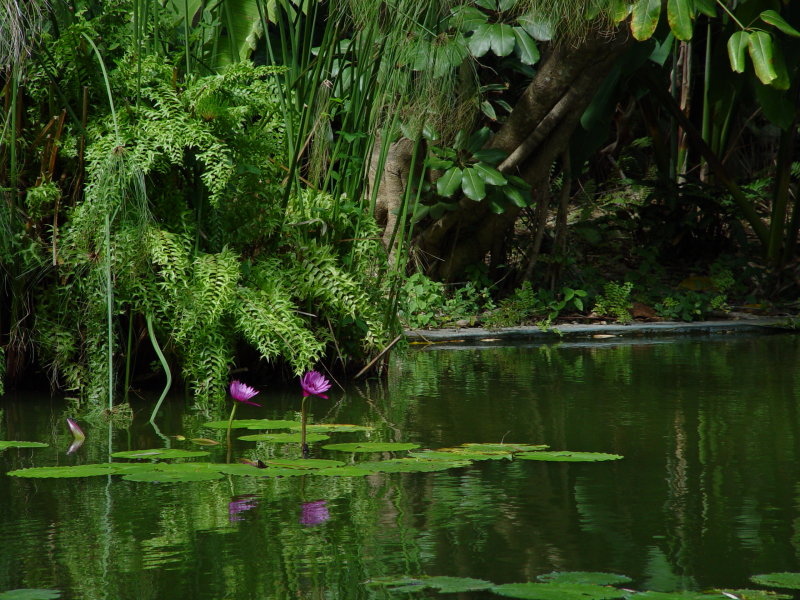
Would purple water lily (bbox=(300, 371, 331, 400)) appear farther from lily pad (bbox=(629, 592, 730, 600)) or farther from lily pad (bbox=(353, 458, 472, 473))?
lily pad (bbox=(629, 592, 730, 600))

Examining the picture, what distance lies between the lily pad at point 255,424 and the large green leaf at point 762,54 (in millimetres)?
2831

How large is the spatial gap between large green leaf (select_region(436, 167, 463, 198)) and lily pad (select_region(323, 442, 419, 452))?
3.38 metres

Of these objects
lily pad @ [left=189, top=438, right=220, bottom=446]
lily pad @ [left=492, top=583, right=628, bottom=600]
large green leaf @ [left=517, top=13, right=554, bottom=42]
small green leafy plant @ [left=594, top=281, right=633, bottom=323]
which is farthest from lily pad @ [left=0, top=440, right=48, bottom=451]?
small green leafy plant @ [left=594, top=281, right=633, bottom=323]

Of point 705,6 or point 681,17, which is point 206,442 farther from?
point 705,6

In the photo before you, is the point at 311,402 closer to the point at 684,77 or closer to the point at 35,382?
the point at 35,382

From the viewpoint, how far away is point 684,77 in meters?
8.25

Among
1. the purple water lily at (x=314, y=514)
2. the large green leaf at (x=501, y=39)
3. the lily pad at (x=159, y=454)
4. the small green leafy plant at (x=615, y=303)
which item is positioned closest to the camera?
the purple water lily at (x=314, y=514)

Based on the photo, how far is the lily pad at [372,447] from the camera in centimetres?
253

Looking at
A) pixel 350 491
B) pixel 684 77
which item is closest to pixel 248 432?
pixel 350 491

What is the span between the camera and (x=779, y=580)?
60.4 inches

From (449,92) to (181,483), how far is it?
1.83 metres

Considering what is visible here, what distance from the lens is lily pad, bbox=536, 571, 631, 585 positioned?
1.51m

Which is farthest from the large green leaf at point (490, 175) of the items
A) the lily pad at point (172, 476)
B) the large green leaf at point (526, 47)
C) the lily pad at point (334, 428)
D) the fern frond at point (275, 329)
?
the lily pad at point (172, 476)

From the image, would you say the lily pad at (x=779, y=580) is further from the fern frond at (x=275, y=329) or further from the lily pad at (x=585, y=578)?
the fern frond at (x=275, y=329)
